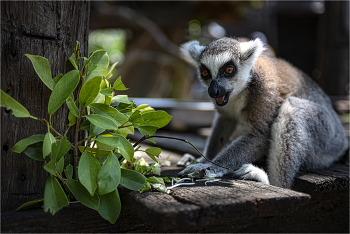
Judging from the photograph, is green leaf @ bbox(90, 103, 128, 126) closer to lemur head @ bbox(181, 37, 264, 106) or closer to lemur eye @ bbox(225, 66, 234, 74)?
lemur head @ bbox(181, 37, 264, 106)

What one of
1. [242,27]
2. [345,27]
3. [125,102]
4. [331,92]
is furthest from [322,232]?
[242,27]

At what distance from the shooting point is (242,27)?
11969 mm

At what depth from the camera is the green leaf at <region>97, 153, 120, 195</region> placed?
1.42 m

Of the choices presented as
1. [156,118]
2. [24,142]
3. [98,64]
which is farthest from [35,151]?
[156,118]

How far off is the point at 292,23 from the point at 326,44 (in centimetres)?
533

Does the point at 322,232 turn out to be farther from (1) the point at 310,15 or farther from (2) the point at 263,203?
(1) the point at 310,15

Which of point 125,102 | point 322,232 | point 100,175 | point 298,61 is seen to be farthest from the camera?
point 298,61

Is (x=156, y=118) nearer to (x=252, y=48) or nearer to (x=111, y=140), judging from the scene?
(x=111, y=140)

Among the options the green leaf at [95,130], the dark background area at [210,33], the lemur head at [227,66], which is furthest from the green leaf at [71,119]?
the dark background area at [210,33]

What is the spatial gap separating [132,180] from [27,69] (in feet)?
2.77

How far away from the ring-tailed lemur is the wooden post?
1.28 m

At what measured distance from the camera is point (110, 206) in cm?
150

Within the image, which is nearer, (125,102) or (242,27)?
(125,102)

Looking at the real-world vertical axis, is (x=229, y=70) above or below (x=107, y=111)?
above
